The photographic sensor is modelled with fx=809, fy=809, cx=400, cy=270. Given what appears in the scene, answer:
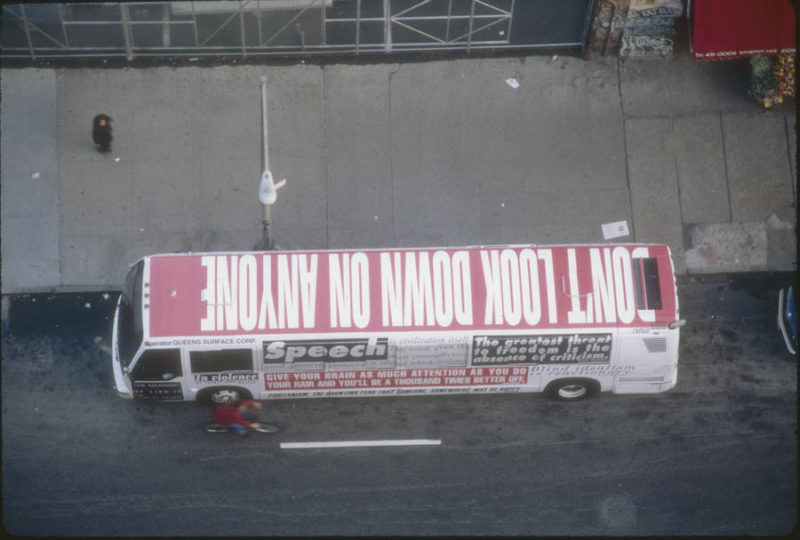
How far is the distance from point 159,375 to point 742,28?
11793 mm

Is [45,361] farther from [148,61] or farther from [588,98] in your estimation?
[588,98]

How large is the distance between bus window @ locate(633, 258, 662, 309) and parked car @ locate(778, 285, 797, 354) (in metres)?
3.63

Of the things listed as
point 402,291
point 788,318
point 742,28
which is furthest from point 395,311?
point 742,28

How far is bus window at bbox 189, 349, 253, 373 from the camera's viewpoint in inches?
485

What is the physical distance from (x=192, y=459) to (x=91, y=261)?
4155 millimetres

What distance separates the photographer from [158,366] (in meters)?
12.5

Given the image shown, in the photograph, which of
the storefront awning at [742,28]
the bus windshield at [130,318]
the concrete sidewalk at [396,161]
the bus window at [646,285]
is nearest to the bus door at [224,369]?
the bus windshield at [130,318]

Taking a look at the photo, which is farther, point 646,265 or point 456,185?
point 456,185

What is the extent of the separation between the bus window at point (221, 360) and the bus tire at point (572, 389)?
4.97m

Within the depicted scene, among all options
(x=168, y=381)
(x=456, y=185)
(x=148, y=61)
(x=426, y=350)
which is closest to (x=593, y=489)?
(x=426, y=350)

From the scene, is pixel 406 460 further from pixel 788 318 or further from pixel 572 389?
pixel 788 318

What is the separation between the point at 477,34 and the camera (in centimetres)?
1577

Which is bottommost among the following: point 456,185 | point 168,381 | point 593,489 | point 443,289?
point 593,489

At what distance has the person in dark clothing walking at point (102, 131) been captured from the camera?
575 inches
